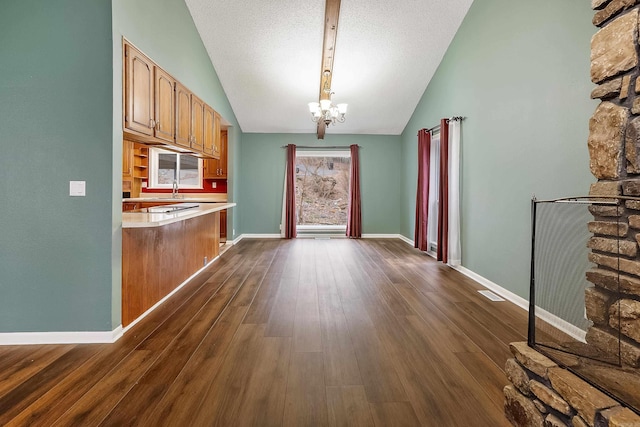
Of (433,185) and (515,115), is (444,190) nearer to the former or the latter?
(433,185)

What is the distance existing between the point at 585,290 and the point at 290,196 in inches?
244

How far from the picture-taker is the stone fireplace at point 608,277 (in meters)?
1.33

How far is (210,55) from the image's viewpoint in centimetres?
514

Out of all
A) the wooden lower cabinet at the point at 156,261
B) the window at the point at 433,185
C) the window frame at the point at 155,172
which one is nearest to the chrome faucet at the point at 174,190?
the window frame at the point at 155,172

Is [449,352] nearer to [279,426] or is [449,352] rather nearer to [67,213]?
[279,426]

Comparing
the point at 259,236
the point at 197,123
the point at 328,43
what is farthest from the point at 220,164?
the point at 328,43

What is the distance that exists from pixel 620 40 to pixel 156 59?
3.44 m

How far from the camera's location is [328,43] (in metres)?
4.77

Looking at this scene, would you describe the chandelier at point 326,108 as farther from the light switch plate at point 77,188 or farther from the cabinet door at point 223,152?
the light switch plate at point 77,188

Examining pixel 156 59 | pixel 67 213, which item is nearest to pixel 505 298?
pixel 67 213

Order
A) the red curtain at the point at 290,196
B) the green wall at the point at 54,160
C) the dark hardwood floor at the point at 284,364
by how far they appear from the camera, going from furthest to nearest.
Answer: the red curtain at the point at 290,196 < the green wall at the point at 54,160 < the dark hardwood floor at the point at 284,364

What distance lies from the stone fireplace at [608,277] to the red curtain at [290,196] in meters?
6.09

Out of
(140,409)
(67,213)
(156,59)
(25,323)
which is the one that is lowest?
(140,409)

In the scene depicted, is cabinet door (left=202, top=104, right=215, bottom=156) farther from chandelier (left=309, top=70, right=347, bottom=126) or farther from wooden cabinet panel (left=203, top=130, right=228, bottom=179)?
wooden cabinet panel (left=203, top=130, right=228, bottom=179)
